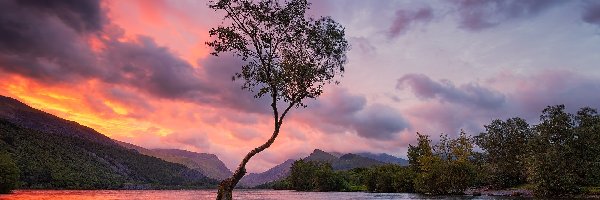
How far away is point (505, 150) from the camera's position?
15162 cm

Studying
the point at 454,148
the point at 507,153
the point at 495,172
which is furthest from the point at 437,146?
the point at 507,153

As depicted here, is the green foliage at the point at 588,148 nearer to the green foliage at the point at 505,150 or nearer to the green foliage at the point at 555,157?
the green foliage at the point at 555,157

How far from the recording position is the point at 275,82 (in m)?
31.1

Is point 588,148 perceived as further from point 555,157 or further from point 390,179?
point 390,179

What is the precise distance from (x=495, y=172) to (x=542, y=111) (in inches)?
997

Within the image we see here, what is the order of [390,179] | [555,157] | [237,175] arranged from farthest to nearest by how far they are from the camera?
1. [390,179]
2. [555,157]
3. [237,175]

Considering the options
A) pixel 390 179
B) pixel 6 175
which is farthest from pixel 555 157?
pixel 6 175

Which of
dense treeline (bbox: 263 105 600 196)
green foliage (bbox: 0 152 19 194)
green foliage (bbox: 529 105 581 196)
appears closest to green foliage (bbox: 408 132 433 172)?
dense treeline (bbox: 263 105 600 196)

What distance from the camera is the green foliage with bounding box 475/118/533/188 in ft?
466

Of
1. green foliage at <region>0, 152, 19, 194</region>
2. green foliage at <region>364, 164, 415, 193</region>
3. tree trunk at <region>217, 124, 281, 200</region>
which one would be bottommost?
tree trunk at <region>217, 124, 281, 200</region>

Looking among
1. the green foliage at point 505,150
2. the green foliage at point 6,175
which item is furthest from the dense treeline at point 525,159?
the green foliage at point 6,175

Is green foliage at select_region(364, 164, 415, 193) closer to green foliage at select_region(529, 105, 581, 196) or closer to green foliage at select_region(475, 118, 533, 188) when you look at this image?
green foliage at select_region(475, 118, 533, 188)

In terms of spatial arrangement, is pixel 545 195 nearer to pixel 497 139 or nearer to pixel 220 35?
pixel 497 139

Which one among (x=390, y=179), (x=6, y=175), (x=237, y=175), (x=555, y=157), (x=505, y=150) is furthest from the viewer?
(x=390, y=179)
